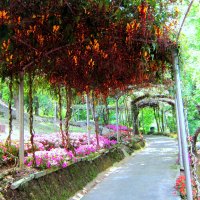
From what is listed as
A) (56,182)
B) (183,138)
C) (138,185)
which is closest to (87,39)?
(183,138)

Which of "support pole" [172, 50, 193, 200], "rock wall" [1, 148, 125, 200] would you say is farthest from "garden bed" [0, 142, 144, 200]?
"support pole" [172, 50, 193, 200]

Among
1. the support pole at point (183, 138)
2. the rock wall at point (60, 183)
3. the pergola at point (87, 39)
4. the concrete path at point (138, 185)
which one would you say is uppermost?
the pergola at point (87, 39)

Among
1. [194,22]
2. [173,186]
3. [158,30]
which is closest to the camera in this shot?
[158,30]

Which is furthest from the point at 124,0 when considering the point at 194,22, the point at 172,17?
the point at 194,22

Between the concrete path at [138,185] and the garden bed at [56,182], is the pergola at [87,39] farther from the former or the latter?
the concrete path at [138,185]

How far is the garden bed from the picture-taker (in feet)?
13.9

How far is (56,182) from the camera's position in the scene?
5.43 metres

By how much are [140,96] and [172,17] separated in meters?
11.1

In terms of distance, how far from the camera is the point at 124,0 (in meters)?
4.00

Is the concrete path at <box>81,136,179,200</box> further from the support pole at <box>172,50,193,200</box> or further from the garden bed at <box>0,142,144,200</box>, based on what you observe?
the support pole at <box>172,50,193,200</box>

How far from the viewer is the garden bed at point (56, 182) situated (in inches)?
167

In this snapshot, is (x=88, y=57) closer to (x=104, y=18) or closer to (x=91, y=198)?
(x=104, y=18)

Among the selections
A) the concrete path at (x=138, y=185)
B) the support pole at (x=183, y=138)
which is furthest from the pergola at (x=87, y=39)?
the concrete path at (x=138, y=185)

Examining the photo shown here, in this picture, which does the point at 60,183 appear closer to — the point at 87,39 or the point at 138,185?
the point at 138,185
